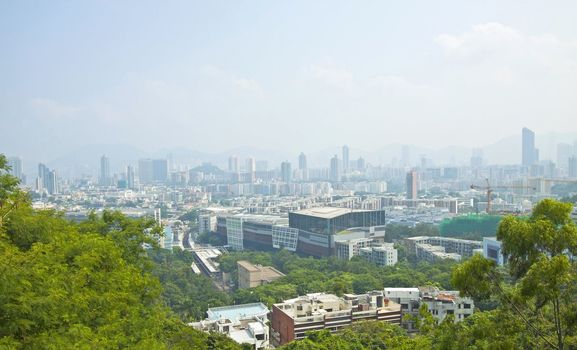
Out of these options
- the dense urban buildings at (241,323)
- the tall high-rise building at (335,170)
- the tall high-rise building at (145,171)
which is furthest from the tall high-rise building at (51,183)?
the dense urban buildings at (241,323)

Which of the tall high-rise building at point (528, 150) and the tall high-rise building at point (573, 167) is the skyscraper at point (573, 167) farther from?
the tall high-rise building at point (528, 150)

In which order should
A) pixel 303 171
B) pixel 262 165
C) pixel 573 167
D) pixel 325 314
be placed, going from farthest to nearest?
pixel 262 165 → pixel 303 171 → pixel 573 167 → pixel 325 314

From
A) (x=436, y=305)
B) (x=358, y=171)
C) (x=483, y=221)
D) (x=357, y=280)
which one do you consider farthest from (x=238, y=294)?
(x=358, y=171)

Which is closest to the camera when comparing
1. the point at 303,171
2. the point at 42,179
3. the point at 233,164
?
the point at 42,179

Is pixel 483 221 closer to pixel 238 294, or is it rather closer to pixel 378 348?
pixel 238 294

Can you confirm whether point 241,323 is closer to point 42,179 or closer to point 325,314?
point 325,314

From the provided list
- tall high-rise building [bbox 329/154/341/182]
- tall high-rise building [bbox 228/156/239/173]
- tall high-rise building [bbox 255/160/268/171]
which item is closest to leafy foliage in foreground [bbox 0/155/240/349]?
tall high-rise building [bbox 329/154/341/182]

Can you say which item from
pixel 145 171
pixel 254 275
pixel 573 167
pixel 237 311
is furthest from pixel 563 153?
pixel 237 311

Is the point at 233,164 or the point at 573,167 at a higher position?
the point at 233,164

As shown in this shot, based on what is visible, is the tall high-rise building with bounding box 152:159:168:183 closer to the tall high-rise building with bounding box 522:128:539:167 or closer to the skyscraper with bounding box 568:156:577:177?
the tall high-rise building with bounding box 522:128:539:167

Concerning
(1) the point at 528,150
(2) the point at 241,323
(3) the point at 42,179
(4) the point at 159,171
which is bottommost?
(2) the point at 241,323

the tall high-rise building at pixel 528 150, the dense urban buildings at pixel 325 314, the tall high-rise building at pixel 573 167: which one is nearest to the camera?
the dense urban buildings at pixel 325 314
